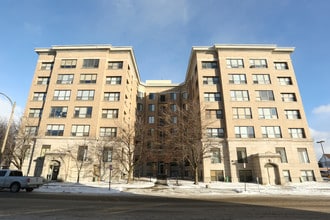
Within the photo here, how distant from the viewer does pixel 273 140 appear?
32656mm

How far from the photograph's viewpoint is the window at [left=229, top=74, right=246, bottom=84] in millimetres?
36938

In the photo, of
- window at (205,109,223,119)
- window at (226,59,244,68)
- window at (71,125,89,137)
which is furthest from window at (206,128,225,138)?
window at (71,125,89,137)

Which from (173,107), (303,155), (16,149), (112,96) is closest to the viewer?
(16,149)

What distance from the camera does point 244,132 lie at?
3362 centimetres

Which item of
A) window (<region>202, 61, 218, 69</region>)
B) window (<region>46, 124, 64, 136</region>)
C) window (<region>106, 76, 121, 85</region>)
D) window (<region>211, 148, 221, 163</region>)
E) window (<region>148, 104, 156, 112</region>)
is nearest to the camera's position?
window (<region>211, 148, 221, 163</region>)

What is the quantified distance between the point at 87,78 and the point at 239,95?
1237 inches

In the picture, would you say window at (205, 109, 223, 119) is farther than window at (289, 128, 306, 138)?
Yes

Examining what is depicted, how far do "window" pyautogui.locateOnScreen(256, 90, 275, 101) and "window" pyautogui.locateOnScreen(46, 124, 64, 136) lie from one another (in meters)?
38.3

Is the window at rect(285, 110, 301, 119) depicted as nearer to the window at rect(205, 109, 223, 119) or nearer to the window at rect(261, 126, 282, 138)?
the window at rect(261, 126, 282, 138)

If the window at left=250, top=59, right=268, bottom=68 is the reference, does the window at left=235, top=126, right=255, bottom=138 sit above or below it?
below

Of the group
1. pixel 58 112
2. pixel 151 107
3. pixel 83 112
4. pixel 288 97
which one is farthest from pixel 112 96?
pixel 288 97

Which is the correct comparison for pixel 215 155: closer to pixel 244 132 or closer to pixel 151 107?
pixel 244 132

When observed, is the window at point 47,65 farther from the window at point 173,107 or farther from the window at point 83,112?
the window at point 173,107

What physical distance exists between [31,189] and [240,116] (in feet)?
108
